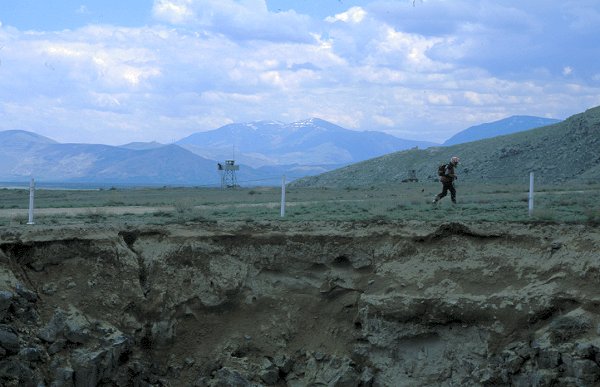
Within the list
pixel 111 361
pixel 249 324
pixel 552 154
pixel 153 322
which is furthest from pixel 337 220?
pixel 552 154

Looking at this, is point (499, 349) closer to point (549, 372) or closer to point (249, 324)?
point (549, 372)

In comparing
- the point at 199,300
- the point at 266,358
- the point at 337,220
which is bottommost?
the point at 266,358

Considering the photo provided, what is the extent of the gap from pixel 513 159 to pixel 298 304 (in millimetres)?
54935

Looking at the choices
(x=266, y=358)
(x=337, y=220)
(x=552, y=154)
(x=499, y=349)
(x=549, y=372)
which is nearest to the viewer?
(x=549, y=372)

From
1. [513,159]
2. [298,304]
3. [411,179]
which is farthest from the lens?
[513,159]

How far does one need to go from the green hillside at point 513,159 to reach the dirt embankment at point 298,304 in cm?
3663

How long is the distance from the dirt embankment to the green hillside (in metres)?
36.6

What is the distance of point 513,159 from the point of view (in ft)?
221

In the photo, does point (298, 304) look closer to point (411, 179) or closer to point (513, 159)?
point (411, 179)

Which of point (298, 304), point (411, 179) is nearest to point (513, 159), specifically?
point (411, 179)

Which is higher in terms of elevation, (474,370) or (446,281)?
(446,281)

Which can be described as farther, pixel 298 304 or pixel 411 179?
pixel 411 179

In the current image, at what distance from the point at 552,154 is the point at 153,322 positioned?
53349mm

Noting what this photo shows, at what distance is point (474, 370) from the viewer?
45.6 ft
